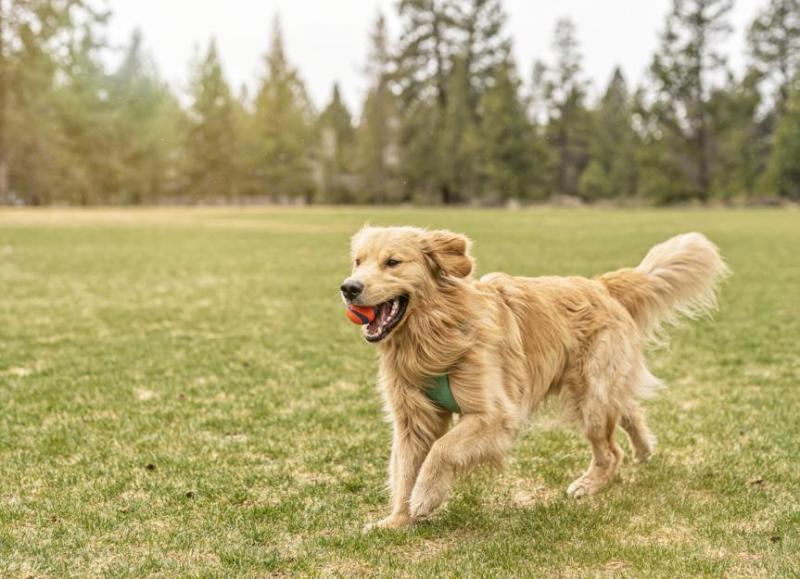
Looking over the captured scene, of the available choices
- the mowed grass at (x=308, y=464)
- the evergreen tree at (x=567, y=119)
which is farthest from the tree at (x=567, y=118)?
the mowed grass at (x=308, y=464)

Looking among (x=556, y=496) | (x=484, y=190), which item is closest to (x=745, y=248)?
(x=556, y=496)

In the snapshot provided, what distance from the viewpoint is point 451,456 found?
407 centimetres

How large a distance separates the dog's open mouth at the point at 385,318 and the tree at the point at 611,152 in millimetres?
65863

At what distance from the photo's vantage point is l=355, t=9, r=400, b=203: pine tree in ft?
221

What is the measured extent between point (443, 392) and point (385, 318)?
513 mm

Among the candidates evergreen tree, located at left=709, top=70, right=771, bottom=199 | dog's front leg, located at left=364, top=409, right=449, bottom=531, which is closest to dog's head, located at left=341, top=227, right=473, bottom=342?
dog's front leg, located at left=364, top=409, right=449, bottom=531

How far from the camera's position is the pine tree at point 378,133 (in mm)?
67312

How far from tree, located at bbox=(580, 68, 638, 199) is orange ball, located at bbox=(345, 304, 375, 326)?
66.0m

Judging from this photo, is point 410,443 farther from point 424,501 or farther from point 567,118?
point 567,118

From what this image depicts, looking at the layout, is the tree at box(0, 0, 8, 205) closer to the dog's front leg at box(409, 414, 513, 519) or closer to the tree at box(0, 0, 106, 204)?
the tree at box(0, 0, 106, 204)

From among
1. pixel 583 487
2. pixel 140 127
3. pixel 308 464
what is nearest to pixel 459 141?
pixel 140 127

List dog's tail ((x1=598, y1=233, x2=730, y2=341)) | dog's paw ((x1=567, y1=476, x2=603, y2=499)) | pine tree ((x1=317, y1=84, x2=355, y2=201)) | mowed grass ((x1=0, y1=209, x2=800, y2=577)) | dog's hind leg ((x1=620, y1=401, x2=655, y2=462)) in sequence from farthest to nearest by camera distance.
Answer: pine tree ((x1=317, y1=84, x2=355, y2=201)) < dog's tail ((x1=598, y1=233, x2=730, y2=341)) < dog's hind leg ((x1=620, y1=401, x2=655, y2=462)) < dog's paw ((x1=567, y1=476, x2=603, y2=499)) < mowed grass ((x1=0, y1=209, x2=800, y2=577))

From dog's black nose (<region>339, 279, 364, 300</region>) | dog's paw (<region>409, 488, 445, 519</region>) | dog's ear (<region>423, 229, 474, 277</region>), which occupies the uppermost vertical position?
dog's ear (<region>423, 229, 474, 277</region>)

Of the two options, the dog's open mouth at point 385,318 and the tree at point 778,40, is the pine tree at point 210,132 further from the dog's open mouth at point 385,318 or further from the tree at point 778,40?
the dog's open mouth at point 385,318
